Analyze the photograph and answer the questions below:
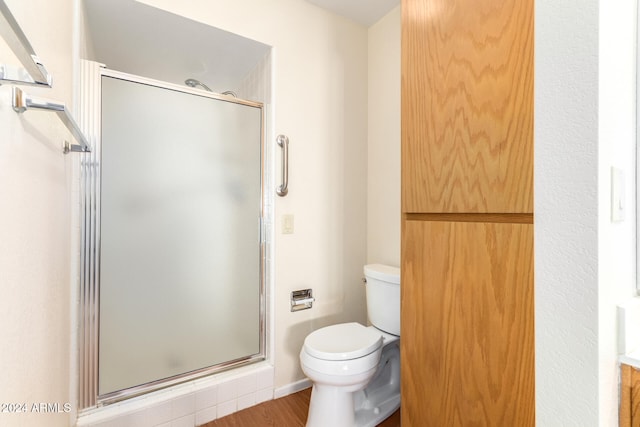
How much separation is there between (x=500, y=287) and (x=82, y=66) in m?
1.87

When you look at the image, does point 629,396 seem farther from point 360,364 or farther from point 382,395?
point 382,395

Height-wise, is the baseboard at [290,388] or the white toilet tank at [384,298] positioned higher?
the white toilet tank at [384,298]

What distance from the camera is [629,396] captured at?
0.67 m

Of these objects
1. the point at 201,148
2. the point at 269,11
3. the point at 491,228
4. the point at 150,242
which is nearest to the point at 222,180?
the point at 201,148

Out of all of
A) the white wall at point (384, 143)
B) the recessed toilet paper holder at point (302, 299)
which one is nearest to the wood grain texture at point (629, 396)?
the white wall at point (384, 143)

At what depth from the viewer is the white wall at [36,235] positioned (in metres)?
0.58

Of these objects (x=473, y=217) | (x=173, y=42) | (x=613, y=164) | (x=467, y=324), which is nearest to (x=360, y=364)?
(x=467, y=324)

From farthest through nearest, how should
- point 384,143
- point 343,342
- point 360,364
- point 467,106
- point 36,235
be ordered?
point 384,143 → point 343,342 → point 360,364 → point 467,106 → point 36,235

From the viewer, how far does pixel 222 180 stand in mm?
1662

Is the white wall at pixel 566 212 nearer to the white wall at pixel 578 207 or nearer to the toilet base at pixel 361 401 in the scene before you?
the white wall at pixel 578 207

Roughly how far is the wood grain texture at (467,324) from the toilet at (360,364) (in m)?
0.25

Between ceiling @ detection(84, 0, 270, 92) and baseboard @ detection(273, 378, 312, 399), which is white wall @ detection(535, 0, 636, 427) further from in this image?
ceiling @ detection(84, 0, 270, 92)

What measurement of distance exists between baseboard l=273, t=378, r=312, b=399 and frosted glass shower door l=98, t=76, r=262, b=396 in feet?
0.83

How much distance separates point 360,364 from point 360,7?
82.3 inches
